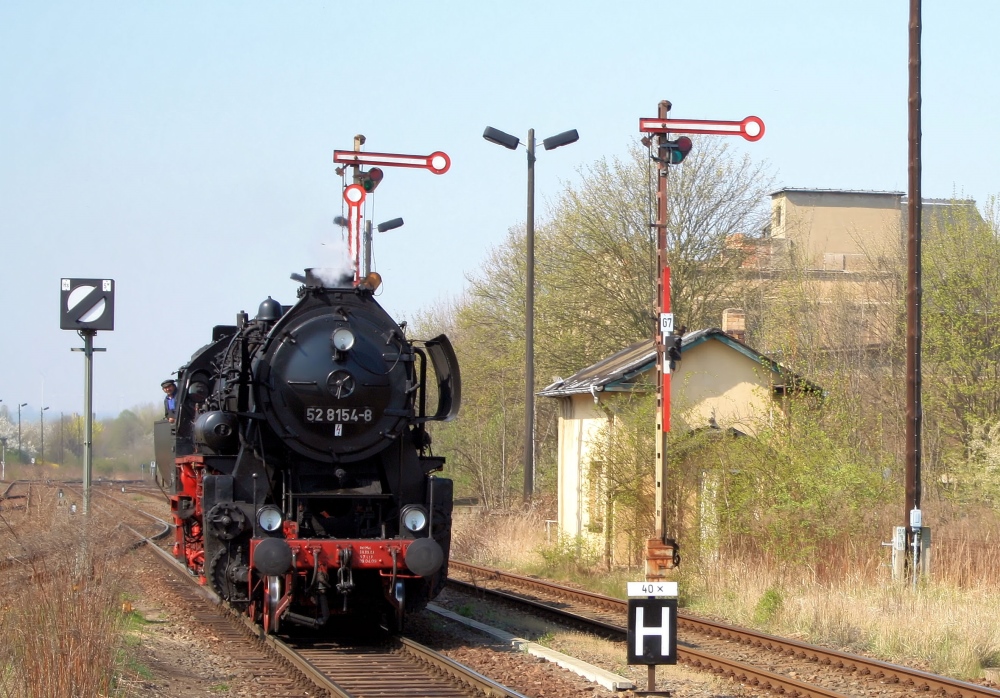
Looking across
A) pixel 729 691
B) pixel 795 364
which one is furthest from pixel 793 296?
pixel 729 691

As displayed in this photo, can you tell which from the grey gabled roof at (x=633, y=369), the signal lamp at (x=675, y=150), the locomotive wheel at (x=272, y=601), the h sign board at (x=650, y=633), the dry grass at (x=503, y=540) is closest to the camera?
the h sign board at (x=650, y=633)

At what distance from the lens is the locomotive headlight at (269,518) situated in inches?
406

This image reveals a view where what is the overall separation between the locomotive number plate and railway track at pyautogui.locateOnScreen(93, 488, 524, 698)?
7.00ft

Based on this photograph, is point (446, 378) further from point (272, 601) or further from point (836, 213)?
point (836, 213)

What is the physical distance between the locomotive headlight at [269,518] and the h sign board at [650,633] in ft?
12.0

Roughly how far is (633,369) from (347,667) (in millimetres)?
9085

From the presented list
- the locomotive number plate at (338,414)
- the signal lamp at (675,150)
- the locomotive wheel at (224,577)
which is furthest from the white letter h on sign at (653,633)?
the signal lamp at (675,150)

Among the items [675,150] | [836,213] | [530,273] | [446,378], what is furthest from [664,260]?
[836,213]

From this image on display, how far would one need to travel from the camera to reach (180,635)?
11.4 m

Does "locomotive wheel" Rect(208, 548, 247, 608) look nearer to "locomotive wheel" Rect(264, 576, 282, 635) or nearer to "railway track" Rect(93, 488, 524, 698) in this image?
"locomotive wheel" Rect(264, 576, 282, 635)

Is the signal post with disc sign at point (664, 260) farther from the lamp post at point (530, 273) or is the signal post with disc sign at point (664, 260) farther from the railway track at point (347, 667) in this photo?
the lamp post at point (530, 273)

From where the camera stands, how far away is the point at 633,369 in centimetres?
1772

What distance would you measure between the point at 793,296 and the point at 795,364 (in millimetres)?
6118

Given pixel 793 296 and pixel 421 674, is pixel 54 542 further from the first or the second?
pixel 793 296
